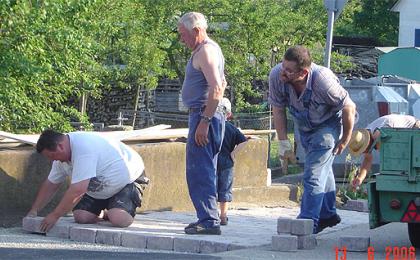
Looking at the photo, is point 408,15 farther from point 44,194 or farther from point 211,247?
point 211,247

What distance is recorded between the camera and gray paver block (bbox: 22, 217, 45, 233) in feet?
30.0

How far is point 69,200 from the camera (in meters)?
8.82

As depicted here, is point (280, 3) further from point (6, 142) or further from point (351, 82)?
point (6, 142)

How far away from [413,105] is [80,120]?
546 centimetres

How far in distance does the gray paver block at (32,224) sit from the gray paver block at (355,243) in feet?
8.81

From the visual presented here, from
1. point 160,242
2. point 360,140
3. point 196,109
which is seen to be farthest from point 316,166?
point 160,242

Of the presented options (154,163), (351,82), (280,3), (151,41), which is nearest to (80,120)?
(351,82)

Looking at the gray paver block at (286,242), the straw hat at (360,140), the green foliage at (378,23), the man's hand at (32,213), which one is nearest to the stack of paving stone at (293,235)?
the gray paver block at (286,242)

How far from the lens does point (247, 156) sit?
1254 centimetres

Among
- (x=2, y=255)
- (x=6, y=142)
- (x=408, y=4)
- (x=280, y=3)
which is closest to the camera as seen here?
(x=2, y=255)

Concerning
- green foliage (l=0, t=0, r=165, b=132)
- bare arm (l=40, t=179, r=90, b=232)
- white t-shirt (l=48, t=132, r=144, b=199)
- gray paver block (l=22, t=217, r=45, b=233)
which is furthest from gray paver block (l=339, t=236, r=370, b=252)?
green foliage (l=0, t=0, r=165, b=132)

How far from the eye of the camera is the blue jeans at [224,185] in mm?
10062

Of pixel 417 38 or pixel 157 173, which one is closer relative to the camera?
pixel 157 173

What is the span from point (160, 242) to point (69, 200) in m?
0.89
